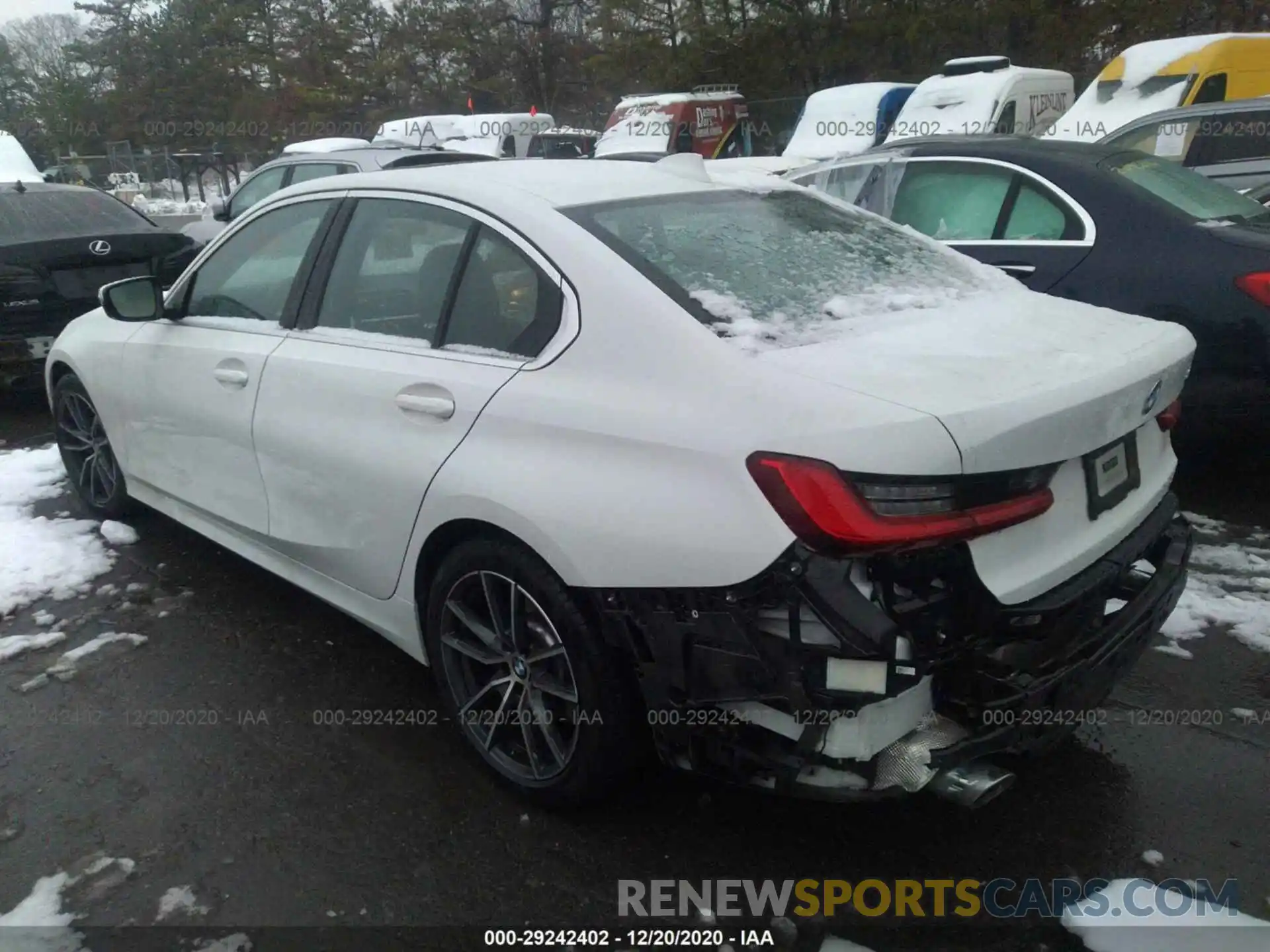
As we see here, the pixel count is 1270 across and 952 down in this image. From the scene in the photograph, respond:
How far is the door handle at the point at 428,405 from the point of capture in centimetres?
271

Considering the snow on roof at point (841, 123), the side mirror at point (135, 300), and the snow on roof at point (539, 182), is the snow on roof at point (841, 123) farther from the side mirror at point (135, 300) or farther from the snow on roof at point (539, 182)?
the snow on roof at point (539, 182)

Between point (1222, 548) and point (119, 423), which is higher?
point (119, 423)

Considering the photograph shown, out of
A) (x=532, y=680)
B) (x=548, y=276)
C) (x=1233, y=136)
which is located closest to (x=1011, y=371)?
(x=548, y=276)

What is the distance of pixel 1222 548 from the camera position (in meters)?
4.18

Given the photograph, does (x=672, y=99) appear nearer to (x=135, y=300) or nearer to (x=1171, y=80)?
(x=1171, y=80)

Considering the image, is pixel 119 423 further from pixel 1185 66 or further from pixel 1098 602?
pixel 1185 66

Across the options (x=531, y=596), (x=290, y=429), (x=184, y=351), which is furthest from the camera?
(x=184, y=351)

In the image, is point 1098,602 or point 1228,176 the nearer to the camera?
point 1098,602

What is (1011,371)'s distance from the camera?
2268 mm

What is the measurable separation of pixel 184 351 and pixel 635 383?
2.28 meters

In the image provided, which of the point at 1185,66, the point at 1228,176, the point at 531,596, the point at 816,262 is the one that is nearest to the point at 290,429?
the point at 531,596

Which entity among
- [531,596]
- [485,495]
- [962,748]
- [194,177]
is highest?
[485,495]

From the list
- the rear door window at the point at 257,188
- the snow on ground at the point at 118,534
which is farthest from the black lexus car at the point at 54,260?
the snow on ground at the point at 118,534

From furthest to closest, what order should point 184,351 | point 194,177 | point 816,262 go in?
point 194,177 → point 184,351 → point 816,262
